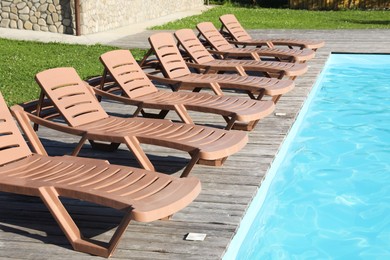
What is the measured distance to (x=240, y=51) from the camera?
11227 mm

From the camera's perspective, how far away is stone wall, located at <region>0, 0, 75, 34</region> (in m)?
16.8

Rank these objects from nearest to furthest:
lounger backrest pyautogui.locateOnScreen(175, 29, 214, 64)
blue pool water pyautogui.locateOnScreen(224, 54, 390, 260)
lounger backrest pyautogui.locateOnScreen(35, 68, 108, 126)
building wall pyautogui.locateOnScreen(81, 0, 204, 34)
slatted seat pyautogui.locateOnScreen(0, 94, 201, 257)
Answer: slatted seat pyautogui.locateOnScreen(0, 94, 201, 257) → blue pool water pyautogui.locateOnScreen(224, 54, 390, 260) → lounger backrest pyautogui.locateOnScreen(35, 68, 108, 126) → lounger backrest pyautogui.locateOnScreen(175, 29, 214, 64) → building wall pyautogui.locateOnScreen(81, 0, 204, 34)

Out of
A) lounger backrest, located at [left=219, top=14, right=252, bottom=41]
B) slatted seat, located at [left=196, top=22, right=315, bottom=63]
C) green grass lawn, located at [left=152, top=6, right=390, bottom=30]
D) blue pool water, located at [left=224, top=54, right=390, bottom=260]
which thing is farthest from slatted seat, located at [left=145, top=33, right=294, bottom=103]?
green grass lawn, located at [left=152, top=6, right=390, bottom=30]

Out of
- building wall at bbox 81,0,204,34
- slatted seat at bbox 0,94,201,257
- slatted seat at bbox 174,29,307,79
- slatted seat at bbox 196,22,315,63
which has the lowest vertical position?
building wall at bbox 81,0,204,34

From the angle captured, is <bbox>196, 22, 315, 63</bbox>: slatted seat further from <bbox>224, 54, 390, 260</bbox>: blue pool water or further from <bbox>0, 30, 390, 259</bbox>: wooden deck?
<bbox>0, 30, 390, 259</bbox>: wooden deck

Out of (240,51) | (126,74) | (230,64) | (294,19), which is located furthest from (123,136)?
(294,19)

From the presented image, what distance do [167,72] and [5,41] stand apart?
8.34 m

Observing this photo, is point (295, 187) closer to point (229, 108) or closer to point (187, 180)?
point (229, 108)

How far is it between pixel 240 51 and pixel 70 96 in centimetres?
532

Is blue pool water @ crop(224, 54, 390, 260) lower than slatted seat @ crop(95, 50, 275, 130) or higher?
lower

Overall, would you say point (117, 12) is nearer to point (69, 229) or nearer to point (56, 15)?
point (56, 15)

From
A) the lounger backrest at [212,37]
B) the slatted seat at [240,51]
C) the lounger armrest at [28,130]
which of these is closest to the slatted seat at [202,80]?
the slatted seat at [240,51]

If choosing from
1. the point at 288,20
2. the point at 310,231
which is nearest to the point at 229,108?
the point at 310,231

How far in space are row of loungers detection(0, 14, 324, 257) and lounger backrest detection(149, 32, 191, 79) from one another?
0.05 feet
